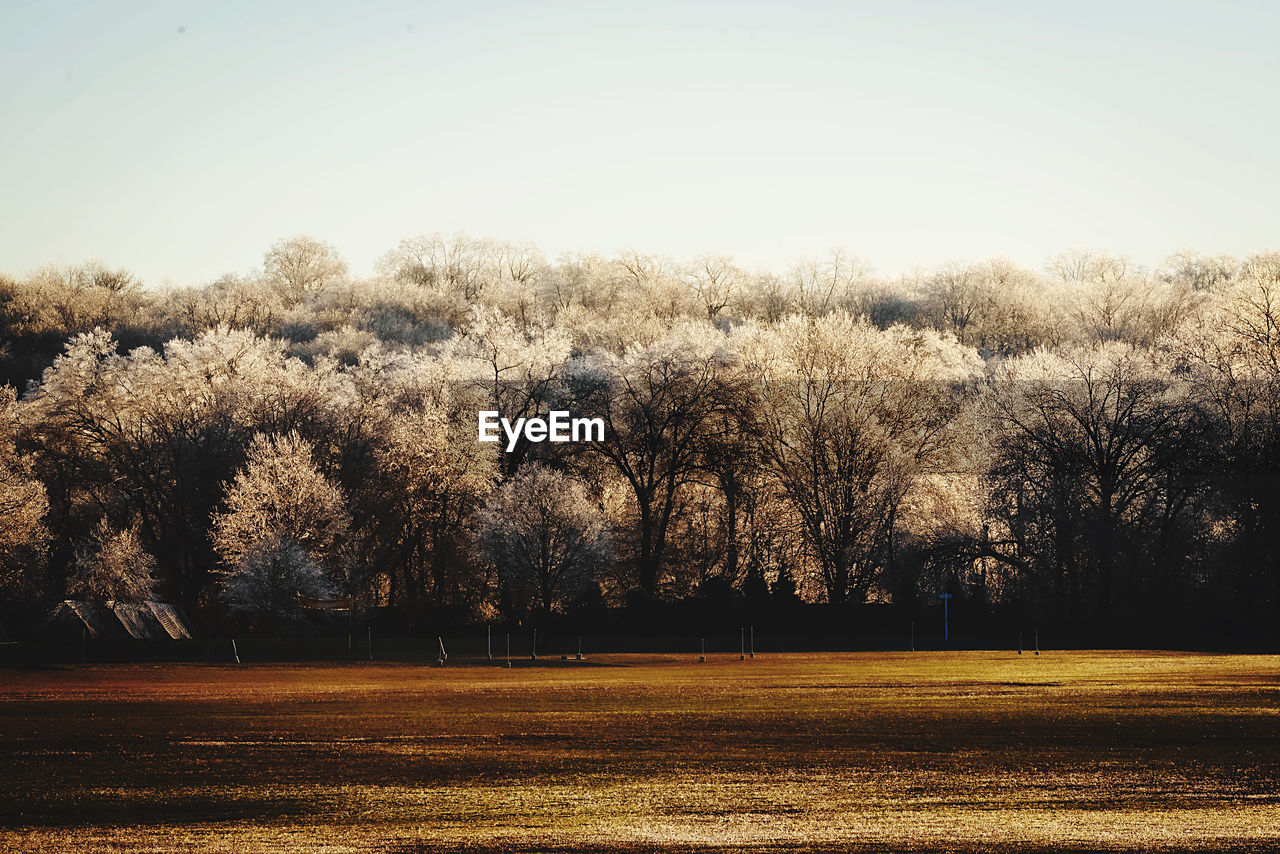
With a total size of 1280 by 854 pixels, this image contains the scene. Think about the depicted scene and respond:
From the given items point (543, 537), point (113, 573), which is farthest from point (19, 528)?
point (543, 537)

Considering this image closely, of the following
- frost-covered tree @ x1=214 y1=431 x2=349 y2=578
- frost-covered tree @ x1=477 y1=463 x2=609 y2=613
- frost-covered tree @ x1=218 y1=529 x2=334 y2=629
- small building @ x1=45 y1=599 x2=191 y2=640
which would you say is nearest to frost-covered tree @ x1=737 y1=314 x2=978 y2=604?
frost-covered tree @ x1=477 y1=463 x2=609 y2=613

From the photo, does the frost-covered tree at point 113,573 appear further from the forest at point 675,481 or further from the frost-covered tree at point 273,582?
the frost-covered tree at point 273,582

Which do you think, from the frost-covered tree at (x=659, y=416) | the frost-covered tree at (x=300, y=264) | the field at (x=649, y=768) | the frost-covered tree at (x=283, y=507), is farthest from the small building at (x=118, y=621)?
the frost-covered tree at (x=300, y=264)

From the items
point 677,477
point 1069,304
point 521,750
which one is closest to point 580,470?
→ point 677,477

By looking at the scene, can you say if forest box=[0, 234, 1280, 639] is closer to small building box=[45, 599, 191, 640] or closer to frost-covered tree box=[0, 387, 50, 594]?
frost-covered tree box=[0, 387, 50, 594]

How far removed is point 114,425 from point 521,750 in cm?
5590

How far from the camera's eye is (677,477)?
69.1 metres

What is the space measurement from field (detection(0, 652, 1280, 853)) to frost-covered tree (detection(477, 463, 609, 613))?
28.6 m

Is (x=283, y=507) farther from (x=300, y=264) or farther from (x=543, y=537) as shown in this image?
(x=300, y=264)

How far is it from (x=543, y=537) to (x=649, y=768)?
46608 mm

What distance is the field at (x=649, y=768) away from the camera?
12.5 meters

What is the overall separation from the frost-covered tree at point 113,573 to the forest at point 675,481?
0.15 metres

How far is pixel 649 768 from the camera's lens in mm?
17609

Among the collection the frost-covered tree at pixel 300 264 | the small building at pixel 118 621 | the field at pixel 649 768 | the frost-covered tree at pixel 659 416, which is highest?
the frost-covered tree at pixel 300 264
